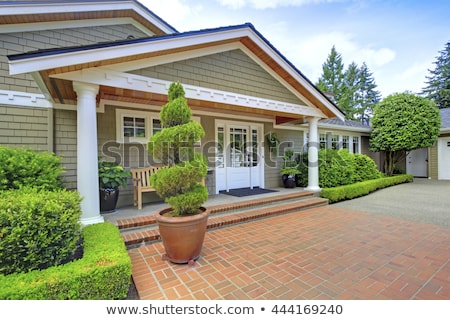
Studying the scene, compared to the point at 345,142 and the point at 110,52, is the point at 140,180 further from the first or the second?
the point at 345,142

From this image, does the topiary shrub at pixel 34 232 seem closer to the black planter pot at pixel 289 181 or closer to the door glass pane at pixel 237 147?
the door glass pane at pixel 237 147

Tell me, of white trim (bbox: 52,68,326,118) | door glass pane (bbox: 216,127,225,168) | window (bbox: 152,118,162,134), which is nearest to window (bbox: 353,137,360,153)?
→ white trim (bbox: 52,68,326,118)

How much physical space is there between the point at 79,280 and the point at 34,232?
0.66 m

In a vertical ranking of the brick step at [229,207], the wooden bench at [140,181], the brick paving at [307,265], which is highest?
the wooden bench at [140,181]

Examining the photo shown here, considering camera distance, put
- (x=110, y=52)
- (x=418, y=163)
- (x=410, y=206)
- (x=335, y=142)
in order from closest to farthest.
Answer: (x=110, y=52)
(x=410, y=206)
(x=335, y=142)
(x=418, y=163)

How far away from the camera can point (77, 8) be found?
16.6 ft

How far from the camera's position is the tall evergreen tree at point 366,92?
30.4 m

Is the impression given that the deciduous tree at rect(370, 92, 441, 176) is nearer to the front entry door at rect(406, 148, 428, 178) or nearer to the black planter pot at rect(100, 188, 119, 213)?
the front entry door at rect(406, 148, 428, 178)

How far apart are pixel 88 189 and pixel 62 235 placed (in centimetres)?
147

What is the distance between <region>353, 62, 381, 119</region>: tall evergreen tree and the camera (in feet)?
99.9

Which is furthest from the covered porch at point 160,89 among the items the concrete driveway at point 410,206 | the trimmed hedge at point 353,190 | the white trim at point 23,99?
the concrete driveway at point 410,206

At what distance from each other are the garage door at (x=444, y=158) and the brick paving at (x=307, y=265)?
10699mm

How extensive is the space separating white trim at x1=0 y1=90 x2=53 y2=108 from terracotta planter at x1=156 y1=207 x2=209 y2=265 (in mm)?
4007

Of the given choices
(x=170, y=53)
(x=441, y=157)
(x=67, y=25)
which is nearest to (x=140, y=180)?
(x=170, y=53)
